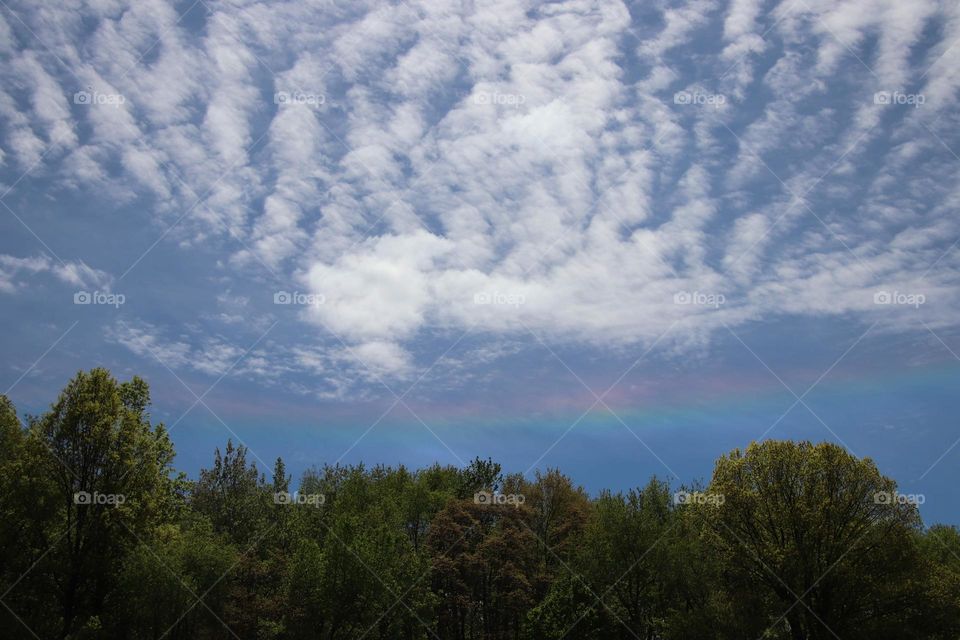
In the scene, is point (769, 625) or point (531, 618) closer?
point (769, 625)

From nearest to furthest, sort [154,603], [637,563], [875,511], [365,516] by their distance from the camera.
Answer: [154,603] < [875,511] < [637,563] < [365,516]

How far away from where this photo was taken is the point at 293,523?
58688 mm

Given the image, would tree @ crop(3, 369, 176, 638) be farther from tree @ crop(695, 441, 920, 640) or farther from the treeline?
tree @ crop(695, 441, 920, 640)

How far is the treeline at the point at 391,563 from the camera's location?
40844mm

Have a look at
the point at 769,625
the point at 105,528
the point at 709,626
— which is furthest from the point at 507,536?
the point at 105,528

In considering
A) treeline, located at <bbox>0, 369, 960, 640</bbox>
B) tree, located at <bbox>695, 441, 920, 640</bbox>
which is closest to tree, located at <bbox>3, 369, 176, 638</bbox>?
treeline, located at <bbox>0, 369, 960, 640</bbox>

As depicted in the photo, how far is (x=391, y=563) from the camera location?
44938 millimetres

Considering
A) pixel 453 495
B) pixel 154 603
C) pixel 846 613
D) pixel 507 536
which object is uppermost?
pixel 453 495

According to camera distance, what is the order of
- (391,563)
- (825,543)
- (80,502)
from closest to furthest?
1. (80,502)
2. (825,543)
3. (391,563)

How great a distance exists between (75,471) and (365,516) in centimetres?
2244

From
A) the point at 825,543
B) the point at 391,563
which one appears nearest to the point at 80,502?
the point at 391,563

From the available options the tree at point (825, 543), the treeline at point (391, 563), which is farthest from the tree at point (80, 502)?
the tree at point (825, 543)

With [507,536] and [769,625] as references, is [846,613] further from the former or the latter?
[507,536]

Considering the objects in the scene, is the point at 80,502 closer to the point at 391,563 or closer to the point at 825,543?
the point at 391,563
